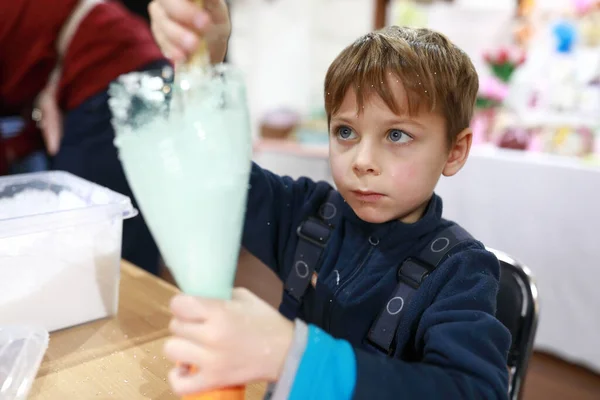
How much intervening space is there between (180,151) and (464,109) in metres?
0.40

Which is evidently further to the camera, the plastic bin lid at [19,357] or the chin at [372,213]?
→ the chin at [372,213]

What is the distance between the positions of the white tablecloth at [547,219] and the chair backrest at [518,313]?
39.9 inches

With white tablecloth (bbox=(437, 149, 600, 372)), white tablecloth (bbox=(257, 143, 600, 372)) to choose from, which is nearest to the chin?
white tablecloth (bbox=(257, 143, 600, 372))

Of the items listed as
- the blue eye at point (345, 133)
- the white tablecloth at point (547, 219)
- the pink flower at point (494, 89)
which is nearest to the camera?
the blue eye at point (345, 133)

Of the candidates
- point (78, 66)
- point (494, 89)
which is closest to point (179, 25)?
point (78, 66)

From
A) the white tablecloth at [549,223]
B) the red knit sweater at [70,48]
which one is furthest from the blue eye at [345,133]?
the white tablecloth at [549,223]

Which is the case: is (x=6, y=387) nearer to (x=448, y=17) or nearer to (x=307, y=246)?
(x=307, y=246)

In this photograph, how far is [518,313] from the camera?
73 centimetres

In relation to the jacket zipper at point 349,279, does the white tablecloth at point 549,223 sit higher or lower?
lower

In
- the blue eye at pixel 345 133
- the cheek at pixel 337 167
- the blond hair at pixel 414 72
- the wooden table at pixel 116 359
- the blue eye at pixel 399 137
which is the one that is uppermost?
the blond hair at pixel 414 72

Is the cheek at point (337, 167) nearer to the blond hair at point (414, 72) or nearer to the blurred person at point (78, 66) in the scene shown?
the blond hair at point (414, 72)

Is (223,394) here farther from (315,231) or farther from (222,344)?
(315,231)

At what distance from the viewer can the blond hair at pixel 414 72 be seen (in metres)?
0.60

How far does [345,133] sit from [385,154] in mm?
62
